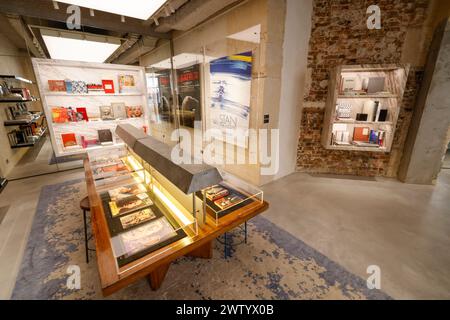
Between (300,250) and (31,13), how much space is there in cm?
520

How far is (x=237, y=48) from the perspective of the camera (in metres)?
3.38

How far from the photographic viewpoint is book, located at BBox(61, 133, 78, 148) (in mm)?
4181

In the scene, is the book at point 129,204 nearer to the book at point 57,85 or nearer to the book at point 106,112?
the book at point 106,112

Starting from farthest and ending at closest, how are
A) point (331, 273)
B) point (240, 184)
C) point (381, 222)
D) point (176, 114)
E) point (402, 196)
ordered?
point (176, 114) → point (402, 196) → point (381, 222) → point (240, 184) → point (331, 273)

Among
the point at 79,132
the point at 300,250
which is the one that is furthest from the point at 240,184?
the point at 79,132

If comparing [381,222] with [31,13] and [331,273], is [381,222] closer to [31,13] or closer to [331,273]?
[331,273]

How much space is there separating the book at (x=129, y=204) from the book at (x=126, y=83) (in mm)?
3625

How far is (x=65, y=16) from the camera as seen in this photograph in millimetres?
3375

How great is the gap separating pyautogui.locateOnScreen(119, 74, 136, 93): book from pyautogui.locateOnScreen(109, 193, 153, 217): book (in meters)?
3.63

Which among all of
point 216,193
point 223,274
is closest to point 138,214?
point 216,193

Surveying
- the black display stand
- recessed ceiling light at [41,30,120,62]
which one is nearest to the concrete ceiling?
recessed ceiling light at [41,30,120,62]

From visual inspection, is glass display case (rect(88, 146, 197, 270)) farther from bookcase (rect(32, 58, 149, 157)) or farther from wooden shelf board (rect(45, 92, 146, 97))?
wooden shelf board (rect(45, 92, 146, 97))

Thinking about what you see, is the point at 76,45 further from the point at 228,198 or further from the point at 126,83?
the point at 228,198
